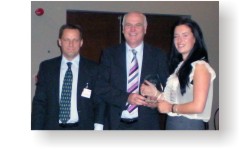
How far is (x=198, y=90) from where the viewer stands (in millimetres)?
2570

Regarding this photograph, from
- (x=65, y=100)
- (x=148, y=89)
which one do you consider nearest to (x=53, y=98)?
(x=65, y=100)

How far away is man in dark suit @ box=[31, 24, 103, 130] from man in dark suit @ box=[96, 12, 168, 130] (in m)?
0.10

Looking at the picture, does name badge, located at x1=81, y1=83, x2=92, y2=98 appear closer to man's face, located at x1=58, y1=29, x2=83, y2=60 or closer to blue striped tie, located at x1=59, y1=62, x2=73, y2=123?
blue striped tie, located at x1=59, y1=62, x2=73, y2=123

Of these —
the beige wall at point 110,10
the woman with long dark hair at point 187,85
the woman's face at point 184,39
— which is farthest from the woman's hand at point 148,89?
the beige wall at point 110,10

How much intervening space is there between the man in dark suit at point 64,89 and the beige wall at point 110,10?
66mm

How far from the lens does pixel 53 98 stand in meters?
2.58

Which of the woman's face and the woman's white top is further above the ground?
the woman's face

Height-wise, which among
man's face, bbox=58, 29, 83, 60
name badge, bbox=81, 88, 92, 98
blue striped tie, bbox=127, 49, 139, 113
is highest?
man's face, bbox=58, 29, 83, 60

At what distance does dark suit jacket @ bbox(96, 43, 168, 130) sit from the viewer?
2.60 m

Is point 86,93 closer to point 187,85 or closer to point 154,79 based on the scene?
point 154,79

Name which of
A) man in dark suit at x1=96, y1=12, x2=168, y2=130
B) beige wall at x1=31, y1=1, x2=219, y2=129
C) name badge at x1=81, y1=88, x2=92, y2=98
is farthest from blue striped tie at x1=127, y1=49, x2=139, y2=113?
beige wall at x1=31, y1=1, x2=219, y2=129

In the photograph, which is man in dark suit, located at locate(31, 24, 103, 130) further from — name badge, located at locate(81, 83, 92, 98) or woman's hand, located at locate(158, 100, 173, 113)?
woman's hand, located at locate(158, 100, 173, 113)

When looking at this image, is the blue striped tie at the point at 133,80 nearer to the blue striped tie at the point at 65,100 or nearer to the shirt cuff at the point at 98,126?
the shirt cuff at the point at 98,126

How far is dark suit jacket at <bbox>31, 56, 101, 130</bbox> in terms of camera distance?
2551 millimetres
